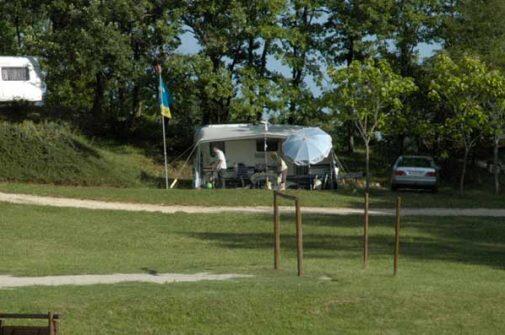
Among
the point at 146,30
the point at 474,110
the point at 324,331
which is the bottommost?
the point at 324,331

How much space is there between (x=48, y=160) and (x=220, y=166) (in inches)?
230

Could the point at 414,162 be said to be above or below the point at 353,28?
below

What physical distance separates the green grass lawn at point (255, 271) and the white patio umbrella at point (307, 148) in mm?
7506

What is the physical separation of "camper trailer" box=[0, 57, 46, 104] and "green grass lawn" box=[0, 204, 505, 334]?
17.5 meters

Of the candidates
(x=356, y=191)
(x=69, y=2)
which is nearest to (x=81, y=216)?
(x=356, y=191)

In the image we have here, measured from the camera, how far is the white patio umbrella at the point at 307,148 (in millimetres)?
32562

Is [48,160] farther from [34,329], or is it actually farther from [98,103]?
[34,329]

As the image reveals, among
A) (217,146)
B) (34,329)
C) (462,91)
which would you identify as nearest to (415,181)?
(462,91)

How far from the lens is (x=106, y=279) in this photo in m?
13.4

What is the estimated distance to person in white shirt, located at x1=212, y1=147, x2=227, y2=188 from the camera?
3341cm

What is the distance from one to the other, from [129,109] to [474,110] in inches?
701

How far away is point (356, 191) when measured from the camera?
32750mm

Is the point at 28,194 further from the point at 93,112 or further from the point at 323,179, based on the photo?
the point at 93,112

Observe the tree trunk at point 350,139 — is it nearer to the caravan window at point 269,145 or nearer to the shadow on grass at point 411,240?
the caravan window at point 269,145
